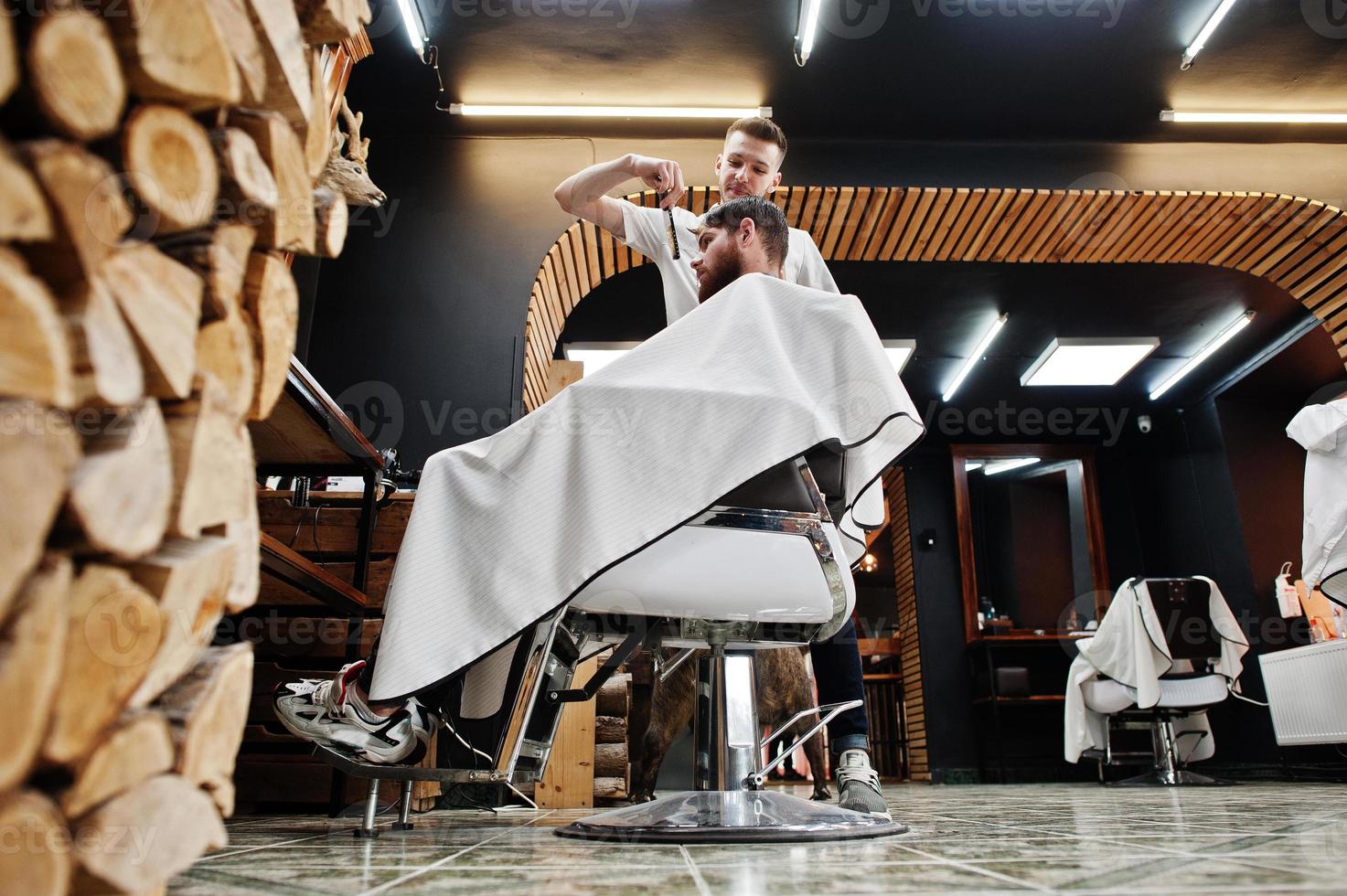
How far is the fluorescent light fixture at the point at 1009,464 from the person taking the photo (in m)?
8.40

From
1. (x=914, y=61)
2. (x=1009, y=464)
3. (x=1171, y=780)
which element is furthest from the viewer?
(x=1009, y=464)

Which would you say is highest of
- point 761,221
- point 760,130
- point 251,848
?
point 760,130

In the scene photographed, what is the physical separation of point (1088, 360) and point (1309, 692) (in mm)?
2704

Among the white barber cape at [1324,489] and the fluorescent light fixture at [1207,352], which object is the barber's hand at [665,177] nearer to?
the white barber cape at [1324,489]

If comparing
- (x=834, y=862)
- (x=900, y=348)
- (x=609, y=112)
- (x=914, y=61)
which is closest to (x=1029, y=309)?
(x=900, y=348)

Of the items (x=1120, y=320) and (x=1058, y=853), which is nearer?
(x=1058, y=853)

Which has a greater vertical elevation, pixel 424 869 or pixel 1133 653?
pixel 1133 653

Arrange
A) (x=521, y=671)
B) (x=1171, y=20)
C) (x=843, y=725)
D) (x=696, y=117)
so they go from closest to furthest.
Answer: (x=521, y=671)
(x=843, y=725)
(x=1171, y=20)
(x=696, y=117)

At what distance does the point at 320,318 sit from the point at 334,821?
7.48 ft

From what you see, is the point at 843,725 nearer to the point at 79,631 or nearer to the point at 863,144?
the point at 79,631

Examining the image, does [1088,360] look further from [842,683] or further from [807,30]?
[842,683]

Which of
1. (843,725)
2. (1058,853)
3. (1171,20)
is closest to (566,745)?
(843,725)

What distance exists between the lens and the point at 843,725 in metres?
1.84

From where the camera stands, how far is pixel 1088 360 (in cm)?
647
